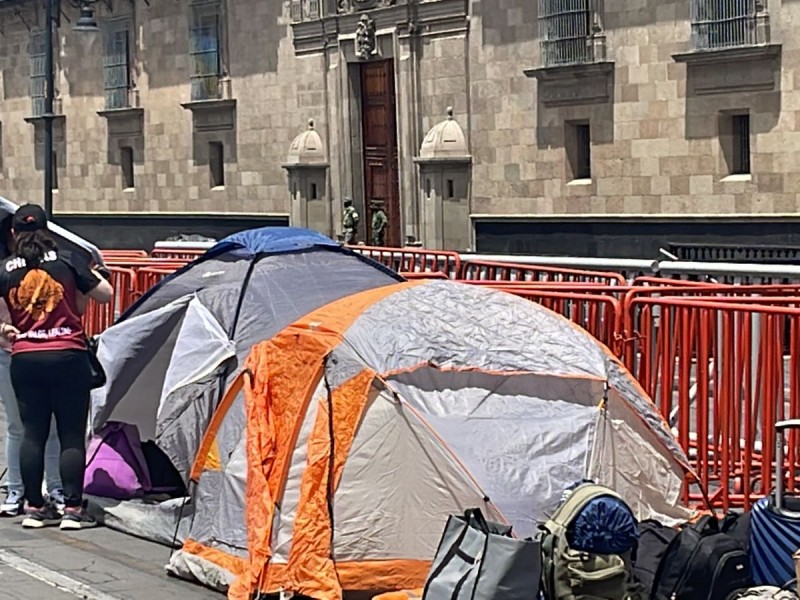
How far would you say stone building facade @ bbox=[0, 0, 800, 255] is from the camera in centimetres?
2456

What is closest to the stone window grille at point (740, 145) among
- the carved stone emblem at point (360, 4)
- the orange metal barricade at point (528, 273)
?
the carved stone emblem at point (360, 4)

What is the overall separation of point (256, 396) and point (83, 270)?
198cm

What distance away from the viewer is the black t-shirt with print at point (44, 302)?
959cm

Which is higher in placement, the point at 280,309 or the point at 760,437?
the point at 280,309

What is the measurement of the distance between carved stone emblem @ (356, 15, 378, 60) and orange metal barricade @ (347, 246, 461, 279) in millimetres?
15109

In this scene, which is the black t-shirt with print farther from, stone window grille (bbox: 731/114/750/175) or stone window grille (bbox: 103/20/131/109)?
stone window grille (bbox: 103/20/131/109)

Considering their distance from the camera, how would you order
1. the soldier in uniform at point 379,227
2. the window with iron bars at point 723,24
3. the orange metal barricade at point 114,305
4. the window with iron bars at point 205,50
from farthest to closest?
the window with iron bars at point 205,50
the soldier in uniform at point 379,227
the window with iron bars at point 723,24
the orange metal barricade at point 114,305

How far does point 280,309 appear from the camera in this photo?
371 inches

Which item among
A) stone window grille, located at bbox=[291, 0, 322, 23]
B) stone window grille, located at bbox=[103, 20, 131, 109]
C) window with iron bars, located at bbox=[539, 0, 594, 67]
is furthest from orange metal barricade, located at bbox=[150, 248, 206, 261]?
stone window grille, located at bbox=[103, 20, 131, 109]

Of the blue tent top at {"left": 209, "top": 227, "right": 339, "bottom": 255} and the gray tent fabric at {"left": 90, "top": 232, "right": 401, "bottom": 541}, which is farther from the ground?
the blue tent top at {"left": 209, "top": 227, "right": 339, "bottom": 255}

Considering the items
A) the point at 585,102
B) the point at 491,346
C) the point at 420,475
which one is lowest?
the point at 420,475

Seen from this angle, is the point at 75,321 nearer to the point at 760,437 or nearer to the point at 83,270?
the point at 83,270

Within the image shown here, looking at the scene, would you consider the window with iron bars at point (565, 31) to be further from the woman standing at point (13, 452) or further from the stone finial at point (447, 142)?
the woman standing at point (13, 452)

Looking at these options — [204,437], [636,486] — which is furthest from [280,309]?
[636,486]
